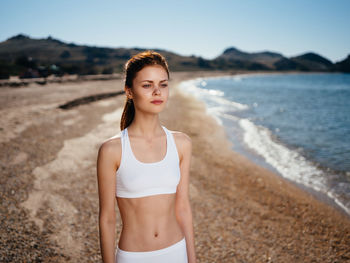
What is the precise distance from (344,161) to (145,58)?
1152cm

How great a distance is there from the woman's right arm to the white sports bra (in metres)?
0.06

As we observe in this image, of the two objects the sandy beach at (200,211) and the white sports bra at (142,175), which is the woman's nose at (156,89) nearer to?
the white sports bra at (142,175)

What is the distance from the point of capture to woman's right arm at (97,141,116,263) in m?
1.66

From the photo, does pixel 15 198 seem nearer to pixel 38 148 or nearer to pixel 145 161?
pixel 38 148

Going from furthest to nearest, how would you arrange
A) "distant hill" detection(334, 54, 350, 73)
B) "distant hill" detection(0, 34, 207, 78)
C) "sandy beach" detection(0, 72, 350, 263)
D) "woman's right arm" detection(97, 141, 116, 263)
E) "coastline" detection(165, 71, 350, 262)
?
1. "distant hill" detection(334, 54, 350, 73)
2. "distant hill" detection(0, 34, 207, 78)
3. "coastline" detection(165, 71, 350, 262)
4. "sandy beach" detection(0, 72, 350, 263)
5. "woman's right arm" detection(97, 141, 116, 263)

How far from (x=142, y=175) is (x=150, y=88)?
2.36 ft

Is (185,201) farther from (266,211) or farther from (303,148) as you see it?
(303,148)

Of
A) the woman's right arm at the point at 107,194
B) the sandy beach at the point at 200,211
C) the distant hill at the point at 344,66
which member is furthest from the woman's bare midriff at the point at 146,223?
the distant hill at the point at 344,66

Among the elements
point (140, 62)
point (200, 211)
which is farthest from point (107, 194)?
point (200, 211)

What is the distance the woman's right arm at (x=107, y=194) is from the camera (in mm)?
1660

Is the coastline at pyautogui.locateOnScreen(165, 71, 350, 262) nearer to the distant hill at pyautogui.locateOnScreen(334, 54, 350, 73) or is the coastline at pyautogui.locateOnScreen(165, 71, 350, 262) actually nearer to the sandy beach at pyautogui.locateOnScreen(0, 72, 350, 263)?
the sandy beach at pyautogui.locateOnScreen(0, 72, 350, 263)

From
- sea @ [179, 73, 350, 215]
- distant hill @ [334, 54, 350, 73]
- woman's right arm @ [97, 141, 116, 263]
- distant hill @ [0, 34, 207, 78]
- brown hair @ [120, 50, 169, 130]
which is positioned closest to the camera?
woman's right arm @ [97, 141, 116, 263]

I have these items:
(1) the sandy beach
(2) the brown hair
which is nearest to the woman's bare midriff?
(2) the brown hair

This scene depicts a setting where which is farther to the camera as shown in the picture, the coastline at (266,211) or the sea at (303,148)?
the sea at (303,148)
